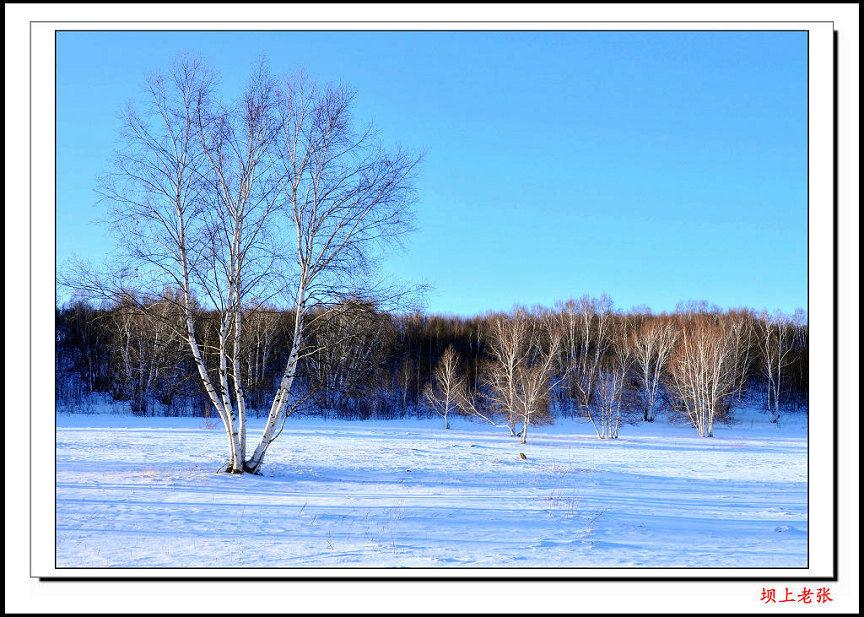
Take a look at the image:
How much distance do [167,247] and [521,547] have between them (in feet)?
33.3

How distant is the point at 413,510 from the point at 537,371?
23.7m

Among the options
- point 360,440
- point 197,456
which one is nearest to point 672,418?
point 360,440

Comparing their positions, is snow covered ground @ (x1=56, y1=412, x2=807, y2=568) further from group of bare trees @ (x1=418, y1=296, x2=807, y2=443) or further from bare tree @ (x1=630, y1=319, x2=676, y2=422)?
bare tree @ (x1=630, y1=319, x2=676, y2=422)

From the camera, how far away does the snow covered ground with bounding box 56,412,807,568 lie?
6125 millimetres

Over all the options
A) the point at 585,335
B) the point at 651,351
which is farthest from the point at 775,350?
the point at 585,335

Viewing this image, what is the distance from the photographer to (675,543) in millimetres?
7008

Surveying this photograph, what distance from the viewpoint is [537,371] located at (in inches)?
1248

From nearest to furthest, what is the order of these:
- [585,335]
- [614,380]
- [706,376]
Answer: [614,380] → [706,376] → [585,335]

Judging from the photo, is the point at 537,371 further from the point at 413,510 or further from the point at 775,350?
the point at 775,350

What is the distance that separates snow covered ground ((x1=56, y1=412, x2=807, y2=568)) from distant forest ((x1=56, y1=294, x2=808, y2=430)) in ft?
26.2

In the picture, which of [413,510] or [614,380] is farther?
[614,380]

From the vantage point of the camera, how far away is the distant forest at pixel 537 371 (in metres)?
32.6

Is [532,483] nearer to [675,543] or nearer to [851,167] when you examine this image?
[675,543]

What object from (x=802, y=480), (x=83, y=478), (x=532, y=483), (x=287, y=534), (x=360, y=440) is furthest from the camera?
(x=360, y=440)
